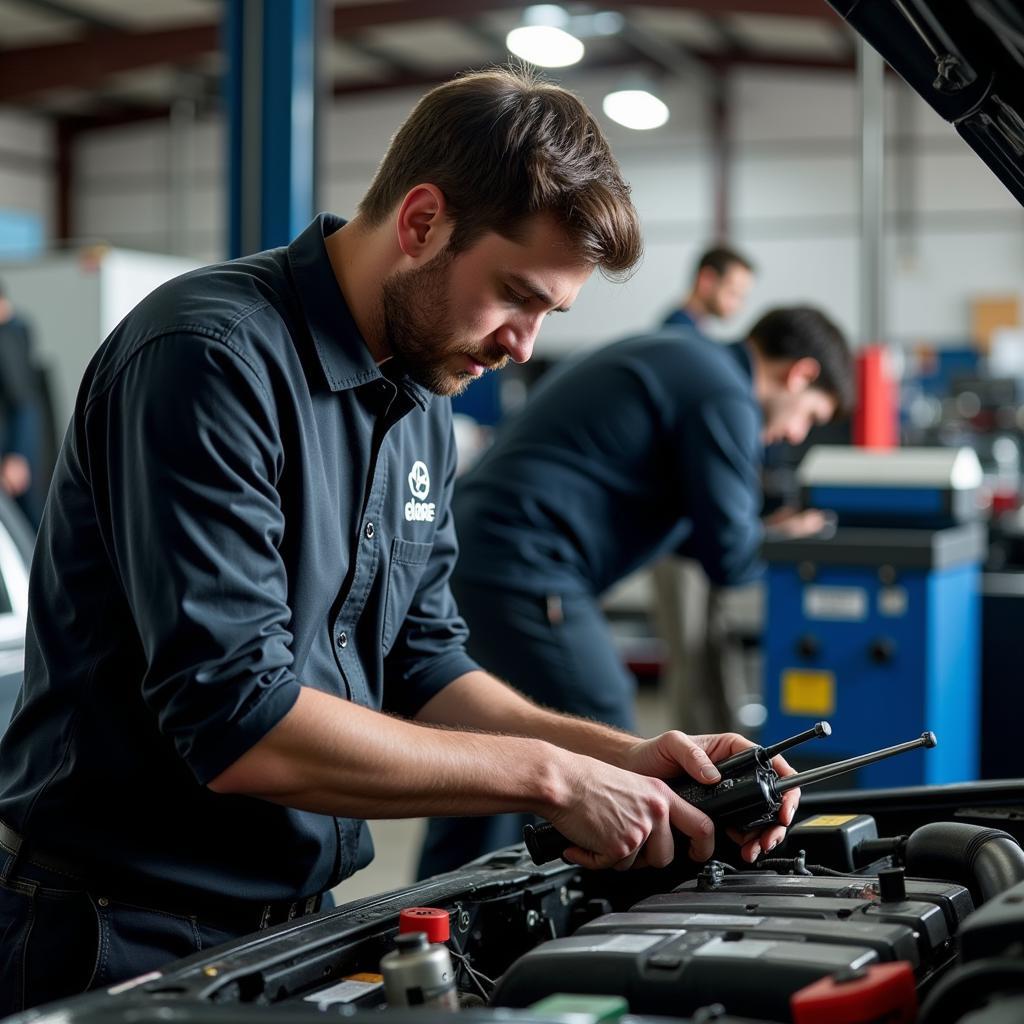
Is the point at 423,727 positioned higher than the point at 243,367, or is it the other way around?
A: the point at 243,367

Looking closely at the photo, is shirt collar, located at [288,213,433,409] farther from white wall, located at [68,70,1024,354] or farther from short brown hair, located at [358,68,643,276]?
white wall, located at [68,70,1024,354]

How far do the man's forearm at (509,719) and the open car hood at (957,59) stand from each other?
0.72 m

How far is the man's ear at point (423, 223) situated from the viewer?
4.43 ft

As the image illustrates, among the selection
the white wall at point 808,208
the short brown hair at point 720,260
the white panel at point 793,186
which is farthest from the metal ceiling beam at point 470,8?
the short brown hair at point 720,260

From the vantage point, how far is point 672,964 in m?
1.03

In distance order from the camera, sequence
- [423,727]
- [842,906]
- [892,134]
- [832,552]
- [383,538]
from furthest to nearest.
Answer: [892,134], [832,552], [383,538], [423,727], [842,906]

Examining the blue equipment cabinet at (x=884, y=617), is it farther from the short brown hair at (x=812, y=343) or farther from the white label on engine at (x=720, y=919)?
the white label on engine at (x=720, y=919)

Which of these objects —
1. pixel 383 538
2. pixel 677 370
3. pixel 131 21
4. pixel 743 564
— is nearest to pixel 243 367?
pixel 383 538

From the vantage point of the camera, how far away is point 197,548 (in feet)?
3.81

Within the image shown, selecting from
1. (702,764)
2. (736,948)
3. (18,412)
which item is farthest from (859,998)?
(18,412)

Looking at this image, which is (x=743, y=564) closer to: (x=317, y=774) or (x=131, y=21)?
(x=317, y=774)

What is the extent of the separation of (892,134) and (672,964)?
12.4m

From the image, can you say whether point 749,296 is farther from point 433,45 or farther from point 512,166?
point 512,166

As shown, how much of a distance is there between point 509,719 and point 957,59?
0.84 metres
